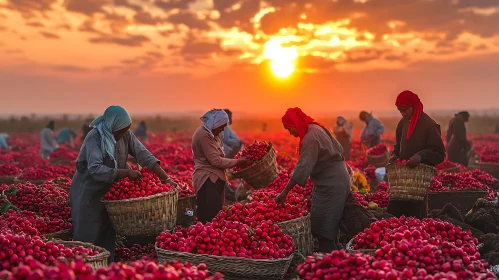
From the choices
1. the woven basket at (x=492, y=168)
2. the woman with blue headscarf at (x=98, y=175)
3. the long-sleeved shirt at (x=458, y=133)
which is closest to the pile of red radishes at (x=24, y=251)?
the woman with blue headscarf at (x=98, y=175)

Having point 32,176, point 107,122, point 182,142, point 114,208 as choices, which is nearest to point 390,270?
point 114,208

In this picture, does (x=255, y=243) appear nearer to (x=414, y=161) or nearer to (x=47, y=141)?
(x=414, y=161)

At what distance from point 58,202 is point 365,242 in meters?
4.58

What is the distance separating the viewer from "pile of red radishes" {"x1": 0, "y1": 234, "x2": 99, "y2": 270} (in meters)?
3.86

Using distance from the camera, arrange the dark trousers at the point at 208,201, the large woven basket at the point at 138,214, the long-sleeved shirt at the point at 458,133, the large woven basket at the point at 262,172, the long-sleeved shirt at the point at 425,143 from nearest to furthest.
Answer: the large woven basket at the point at 138,214, the long-sleeved shirt at the point at 425,143, the dark trousers at the point at 208,201, the large woven basket at the point at 262,172, the long-sleeved shirt at the point at 458,133

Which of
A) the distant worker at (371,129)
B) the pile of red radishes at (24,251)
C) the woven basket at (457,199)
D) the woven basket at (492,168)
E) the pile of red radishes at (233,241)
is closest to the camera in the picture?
the pile of red radishes at (24,251)

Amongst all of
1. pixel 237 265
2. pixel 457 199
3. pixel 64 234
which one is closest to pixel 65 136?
pixel 64 234

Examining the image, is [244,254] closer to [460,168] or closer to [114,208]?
[114,208]

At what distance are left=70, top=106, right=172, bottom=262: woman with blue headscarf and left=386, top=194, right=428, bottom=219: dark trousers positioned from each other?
3.46 metres

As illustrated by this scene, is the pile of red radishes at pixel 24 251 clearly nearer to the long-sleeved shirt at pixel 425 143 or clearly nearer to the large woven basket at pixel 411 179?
the large woven basket at pixel 411 179

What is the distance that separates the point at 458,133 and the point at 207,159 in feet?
32.7

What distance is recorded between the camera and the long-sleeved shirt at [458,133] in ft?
46.2

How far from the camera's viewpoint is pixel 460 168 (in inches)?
500

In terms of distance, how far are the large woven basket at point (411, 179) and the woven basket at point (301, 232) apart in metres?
1.31
